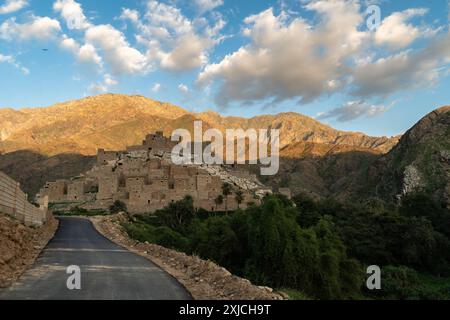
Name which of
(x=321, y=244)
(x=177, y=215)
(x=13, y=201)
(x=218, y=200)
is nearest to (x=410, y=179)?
(x=218, y=200)

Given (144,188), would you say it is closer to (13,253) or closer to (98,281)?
(13,253)

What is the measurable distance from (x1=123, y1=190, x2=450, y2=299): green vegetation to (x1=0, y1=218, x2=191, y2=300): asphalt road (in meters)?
5.23

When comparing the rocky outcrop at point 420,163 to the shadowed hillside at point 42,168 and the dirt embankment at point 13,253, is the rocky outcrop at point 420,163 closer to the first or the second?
the dirt embankment at point 13,253

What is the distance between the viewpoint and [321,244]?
3381 cm

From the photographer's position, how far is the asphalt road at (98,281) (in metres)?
10.6

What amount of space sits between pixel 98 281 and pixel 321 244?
24331 millimetres

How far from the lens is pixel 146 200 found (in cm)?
8688

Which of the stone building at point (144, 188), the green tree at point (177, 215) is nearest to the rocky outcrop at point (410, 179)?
the stone building at point (144, 188)

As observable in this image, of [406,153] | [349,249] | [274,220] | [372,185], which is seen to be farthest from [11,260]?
[372,185]

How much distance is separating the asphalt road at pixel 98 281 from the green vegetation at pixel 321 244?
206 inches

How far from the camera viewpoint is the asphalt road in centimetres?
1062

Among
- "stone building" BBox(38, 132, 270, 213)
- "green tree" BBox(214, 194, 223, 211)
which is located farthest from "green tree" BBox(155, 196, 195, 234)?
"green tree" BBox(214, 194, 223, 211)

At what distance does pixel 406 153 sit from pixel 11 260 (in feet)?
409
